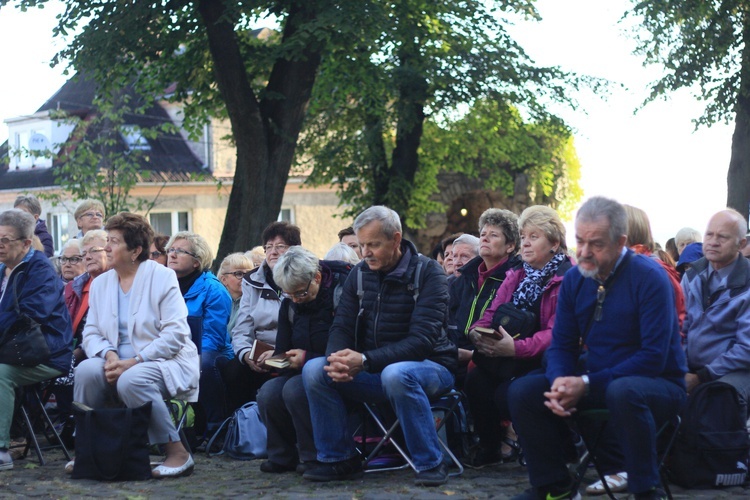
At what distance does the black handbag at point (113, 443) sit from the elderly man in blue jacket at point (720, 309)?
3.57 metres

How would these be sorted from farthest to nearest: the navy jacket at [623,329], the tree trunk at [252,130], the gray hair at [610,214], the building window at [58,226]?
1. the building window at [58,226]
2. the tree trunk at [252,130]
3. the gray hair at [610,214]
4. the navy jacket at [623,329]

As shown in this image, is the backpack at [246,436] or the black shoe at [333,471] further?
the backpack at [246,436]

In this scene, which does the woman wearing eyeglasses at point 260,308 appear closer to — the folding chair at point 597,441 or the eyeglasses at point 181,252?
the eyeglasses at point 181,252

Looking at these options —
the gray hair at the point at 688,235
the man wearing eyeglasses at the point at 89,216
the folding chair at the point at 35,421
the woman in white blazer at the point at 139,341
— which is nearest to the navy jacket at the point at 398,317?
the woman in white blazer at the point at 139,341

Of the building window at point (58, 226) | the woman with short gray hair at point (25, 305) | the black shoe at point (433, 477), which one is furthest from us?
the building window at point (58, 226)

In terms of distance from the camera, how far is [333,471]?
6.80m

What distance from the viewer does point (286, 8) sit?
17406mm

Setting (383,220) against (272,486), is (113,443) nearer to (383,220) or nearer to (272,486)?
(272,486)

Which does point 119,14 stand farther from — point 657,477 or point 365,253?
point 657,477

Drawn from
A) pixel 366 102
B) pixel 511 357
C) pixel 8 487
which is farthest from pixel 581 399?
pixel 366 102

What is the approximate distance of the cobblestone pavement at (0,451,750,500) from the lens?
20.9 feet

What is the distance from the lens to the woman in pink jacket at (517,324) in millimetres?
6824

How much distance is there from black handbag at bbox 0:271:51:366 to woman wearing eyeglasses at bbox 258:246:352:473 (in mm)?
1594

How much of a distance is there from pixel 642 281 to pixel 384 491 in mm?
2096
